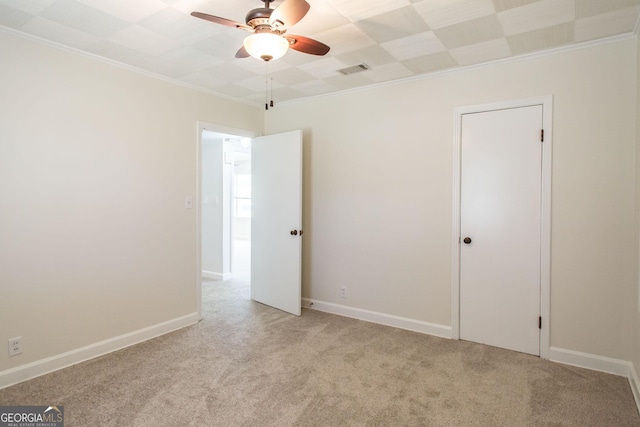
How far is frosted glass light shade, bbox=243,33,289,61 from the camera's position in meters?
1.95

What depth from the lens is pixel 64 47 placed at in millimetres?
2748

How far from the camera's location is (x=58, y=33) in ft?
8.31

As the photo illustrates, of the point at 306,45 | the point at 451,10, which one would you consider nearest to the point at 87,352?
the point at 306,45

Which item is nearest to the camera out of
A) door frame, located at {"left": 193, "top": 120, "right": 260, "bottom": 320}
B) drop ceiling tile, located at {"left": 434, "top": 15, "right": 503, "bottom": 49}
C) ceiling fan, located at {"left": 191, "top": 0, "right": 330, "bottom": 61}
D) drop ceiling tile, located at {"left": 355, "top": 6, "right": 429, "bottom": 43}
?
ceiling fan, located at {"left": 191, "top": 0, "right": 330, "bottom": 61}

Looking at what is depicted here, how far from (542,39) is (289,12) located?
77.9 inches

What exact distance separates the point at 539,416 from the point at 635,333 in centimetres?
99

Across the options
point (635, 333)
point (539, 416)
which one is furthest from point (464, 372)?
point (635, 333)

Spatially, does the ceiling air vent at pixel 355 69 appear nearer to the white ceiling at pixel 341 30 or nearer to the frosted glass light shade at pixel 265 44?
the white ceiling at pixel 341 30

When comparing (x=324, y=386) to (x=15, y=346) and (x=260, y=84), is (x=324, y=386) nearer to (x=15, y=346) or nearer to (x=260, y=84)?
(x=15, y=346)

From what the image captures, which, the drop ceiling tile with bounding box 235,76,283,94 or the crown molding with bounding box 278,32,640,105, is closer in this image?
the crown molding with bounding box 278,32,640,105

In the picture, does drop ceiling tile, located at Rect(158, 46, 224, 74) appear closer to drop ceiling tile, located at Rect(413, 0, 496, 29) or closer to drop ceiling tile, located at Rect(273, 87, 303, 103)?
drop ceiling tile, located at Rect(273, 87, 303, 103)

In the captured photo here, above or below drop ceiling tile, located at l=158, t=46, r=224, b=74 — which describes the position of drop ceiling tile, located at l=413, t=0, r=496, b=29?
above

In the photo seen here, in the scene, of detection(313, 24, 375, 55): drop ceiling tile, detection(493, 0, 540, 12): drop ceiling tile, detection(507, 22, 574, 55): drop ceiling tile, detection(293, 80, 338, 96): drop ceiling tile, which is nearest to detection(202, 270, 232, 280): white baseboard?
detection(293, 80, 338, 96): drop ceiling tile

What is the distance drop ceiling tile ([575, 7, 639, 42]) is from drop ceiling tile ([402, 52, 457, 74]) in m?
0.87
